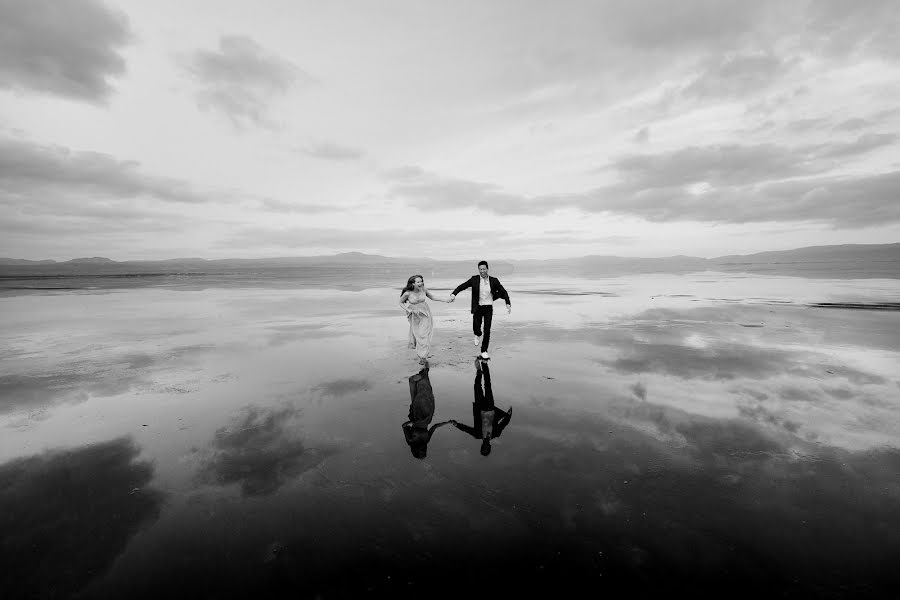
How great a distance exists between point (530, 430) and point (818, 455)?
3.86 meters

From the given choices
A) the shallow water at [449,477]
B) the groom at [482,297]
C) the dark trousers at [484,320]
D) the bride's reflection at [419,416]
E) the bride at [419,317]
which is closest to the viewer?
the shallow water at [449,477]

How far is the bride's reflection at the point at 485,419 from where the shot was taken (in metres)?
6.39

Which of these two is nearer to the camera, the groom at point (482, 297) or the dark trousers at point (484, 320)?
the dark trousers at point (484, 320)

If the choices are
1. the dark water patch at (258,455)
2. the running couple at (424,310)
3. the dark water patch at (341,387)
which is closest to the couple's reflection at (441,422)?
the dark water patch at (341,387)

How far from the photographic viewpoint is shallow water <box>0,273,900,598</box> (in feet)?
12.0

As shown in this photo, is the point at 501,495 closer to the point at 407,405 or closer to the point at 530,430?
the point at 530,430

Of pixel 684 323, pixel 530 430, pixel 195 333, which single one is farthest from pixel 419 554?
pixel 684 323

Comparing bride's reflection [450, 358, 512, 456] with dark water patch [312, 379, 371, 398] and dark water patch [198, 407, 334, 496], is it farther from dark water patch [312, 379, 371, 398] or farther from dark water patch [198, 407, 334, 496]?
dark water patch [312, 379, 371, 398]

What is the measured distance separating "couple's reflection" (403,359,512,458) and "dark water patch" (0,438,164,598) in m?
3.23

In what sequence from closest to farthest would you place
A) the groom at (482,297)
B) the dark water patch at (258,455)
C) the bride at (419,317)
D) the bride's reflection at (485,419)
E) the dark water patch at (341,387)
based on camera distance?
the dark water patch at (258,455) → the bride's reflection at (485,419) → the dark water patch at (341,387) → the bride at (419,317) → the groom at (482,297)

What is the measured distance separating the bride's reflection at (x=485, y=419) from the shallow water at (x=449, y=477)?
0.20 meters

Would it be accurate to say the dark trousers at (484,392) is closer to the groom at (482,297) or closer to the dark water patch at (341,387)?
the groom at (482,297)

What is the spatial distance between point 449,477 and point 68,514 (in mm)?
4147

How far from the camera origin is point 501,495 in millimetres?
4754
